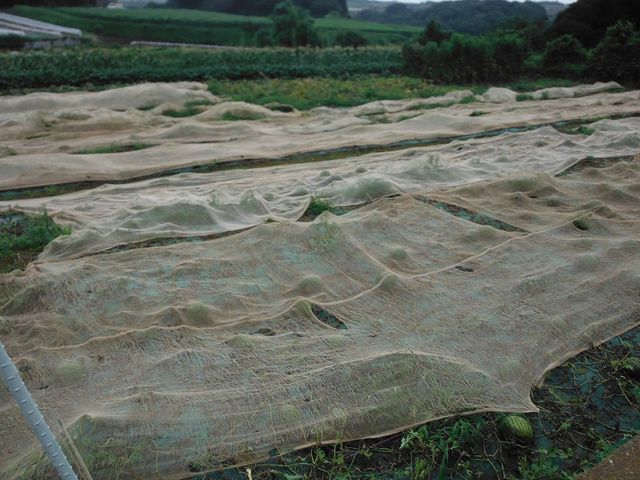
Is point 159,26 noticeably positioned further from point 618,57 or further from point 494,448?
point 494,448

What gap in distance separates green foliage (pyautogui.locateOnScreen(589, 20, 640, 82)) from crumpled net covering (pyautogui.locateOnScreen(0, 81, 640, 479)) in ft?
27.1

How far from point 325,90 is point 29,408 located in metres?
10.3

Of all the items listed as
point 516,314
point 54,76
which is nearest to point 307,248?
point 516,314

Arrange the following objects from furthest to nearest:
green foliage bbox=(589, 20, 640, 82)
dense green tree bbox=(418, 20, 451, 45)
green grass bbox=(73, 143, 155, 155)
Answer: dense green tree bbox=(418, 20, 451, 45)
green foliage bbox=(589, 20, 640, 82)
green grass bbox=(73, 143, 155, 155)

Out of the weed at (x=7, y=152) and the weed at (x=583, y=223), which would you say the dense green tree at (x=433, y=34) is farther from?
the weed at (x=583, y=223)

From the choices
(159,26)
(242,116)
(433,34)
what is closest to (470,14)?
(159,26)

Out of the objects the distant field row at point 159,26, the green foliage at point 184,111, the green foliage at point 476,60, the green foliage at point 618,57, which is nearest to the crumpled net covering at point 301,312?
the green foliage at point 184,111

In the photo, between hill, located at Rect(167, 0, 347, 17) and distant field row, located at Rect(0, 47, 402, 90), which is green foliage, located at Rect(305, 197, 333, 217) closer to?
distant field row, located at Rect(0, 47, 402, 90)

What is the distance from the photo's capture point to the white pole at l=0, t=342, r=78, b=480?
3.88 ft

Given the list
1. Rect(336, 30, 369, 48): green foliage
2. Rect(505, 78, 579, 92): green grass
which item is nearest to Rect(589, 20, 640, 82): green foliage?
Rect(505, 78, 579, 92): green grass

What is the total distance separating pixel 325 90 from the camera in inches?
429

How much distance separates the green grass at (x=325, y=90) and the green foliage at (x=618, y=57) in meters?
2.84

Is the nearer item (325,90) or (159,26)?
(325,90)

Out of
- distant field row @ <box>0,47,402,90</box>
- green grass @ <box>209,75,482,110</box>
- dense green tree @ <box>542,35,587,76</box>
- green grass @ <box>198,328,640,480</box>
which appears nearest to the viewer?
green grass @ <box>198,328,640,480</box>
